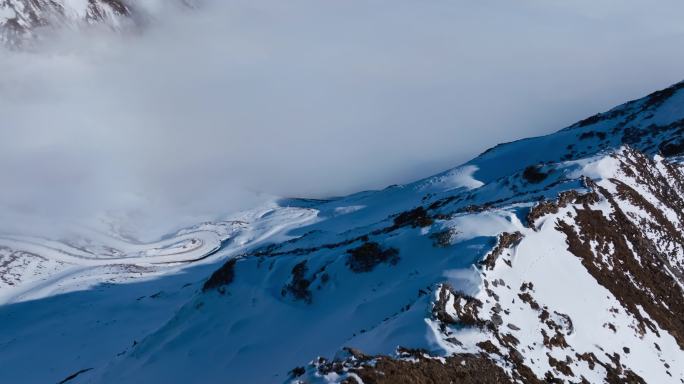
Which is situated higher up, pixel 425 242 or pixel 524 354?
pixel 425 242

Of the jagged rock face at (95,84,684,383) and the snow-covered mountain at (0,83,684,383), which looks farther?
the snow-covered mountain at (0,83,684,383)

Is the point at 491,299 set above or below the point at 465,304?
below

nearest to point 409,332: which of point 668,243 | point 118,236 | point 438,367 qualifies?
point 438,367

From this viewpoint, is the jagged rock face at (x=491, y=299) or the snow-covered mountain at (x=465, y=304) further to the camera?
the snow-covered mountain at (x=465, y=304)

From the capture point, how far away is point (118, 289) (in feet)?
309

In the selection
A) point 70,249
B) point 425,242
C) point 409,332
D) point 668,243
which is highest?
point 70,249

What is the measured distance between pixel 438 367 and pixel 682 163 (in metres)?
53.5

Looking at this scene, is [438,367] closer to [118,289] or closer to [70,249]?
[118,289]

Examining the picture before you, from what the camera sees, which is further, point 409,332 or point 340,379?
point 409,332

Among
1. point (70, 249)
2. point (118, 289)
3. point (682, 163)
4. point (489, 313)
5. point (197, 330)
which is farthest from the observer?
point (70, 249)

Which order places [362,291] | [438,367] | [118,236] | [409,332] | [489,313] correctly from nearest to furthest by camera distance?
[438,367], [409,332], [489,313], [362,291], [118,236]

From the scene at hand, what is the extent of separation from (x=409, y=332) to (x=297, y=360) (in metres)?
8.70

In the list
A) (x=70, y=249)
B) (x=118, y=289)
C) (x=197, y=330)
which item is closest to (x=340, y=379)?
(x=197, y=330)

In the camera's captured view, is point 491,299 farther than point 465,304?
Yes
